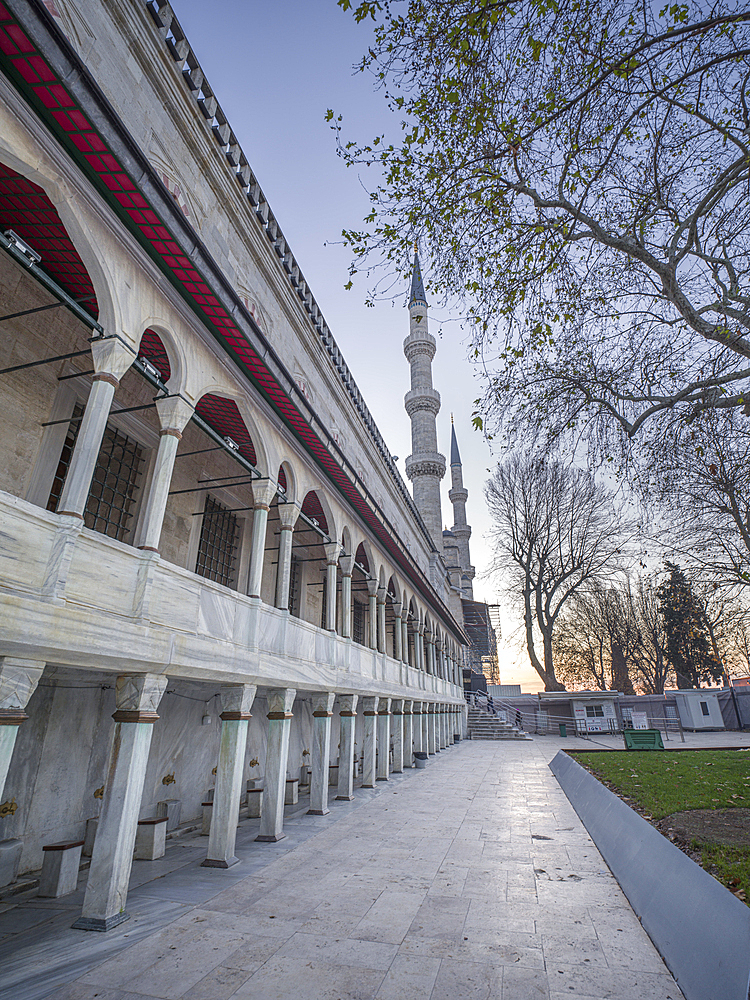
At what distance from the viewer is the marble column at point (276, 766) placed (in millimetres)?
8320

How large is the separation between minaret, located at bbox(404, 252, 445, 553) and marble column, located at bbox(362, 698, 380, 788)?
19.5 m

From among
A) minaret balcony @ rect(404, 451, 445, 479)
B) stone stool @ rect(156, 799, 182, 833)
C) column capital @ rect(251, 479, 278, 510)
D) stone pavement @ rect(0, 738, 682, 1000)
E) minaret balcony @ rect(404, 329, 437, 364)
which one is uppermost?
minaret balcony @ rect(404, 329, 437, 364)

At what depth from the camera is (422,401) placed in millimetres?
32719

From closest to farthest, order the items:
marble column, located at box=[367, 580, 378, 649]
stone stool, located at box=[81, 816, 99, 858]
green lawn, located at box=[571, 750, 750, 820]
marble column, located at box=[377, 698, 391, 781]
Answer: stone stool, located at box=[81, 816, 99, 858], green lawn, located at box=[571, 750, 750, 820], marble column, located at box=[367, 580, 378, 649], marble column, located at box=[377, 698, 391, 781]

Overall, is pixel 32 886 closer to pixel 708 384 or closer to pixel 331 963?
pixel 331 963

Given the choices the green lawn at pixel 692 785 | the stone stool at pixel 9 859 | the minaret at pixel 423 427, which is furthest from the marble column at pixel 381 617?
the minaret at pixel 423 427

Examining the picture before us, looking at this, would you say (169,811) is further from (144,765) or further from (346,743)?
(144,765)

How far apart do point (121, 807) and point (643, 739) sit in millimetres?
17908

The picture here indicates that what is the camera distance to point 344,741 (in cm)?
1128

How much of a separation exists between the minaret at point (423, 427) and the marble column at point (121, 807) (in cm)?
2734

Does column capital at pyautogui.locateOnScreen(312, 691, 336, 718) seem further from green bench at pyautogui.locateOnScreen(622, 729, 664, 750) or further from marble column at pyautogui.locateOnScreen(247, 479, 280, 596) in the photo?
green bench at pyautogui.locateOnScreen(622, 729, 664, 750)

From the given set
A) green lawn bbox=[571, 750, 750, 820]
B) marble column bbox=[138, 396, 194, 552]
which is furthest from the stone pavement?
marble column bbox=[138, 396, 194, 552]

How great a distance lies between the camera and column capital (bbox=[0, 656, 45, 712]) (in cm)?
414

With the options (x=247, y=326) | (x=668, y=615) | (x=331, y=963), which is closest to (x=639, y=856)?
(x=331, y=963)
